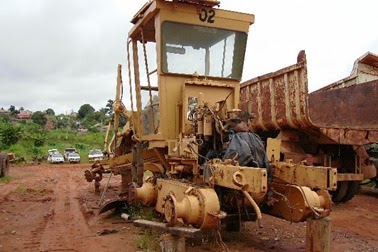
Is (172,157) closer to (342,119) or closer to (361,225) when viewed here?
(361,225)

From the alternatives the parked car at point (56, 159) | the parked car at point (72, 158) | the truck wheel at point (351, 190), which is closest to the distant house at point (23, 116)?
the parked car at point (72, 158)

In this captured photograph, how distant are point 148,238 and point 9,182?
32.5ft

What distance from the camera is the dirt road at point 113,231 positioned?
5.45m

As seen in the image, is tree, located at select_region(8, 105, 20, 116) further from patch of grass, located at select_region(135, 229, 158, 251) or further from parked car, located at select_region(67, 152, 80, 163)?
patch of grass, located at select_region(135, 229, 158, 251)

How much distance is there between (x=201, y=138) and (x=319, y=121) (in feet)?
17.5

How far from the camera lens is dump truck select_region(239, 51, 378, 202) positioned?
7.47m

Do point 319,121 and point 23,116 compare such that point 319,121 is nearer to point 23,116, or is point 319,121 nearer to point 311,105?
point 311,105

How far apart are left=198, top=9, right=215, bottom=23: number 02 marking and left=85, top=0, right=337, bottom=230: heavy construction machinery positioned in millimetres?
16

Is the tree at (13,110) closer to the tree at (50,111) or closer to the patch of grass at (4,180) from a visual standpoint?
the tree at (50,111)

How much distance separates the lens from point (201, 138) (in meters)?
5.51

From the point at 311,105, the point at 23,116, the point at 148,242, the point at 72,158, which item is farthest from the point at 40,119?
the point at 148,242

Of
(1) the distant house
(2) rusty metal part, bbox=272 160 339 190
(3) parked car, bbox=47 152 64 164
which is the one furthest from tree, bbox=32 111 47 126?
(2) rusty metal part, bbox=272 160 339 190

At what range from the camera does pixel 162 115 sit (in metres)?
6.29

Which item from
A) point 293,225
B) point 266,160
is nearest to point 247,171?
point 266,160
